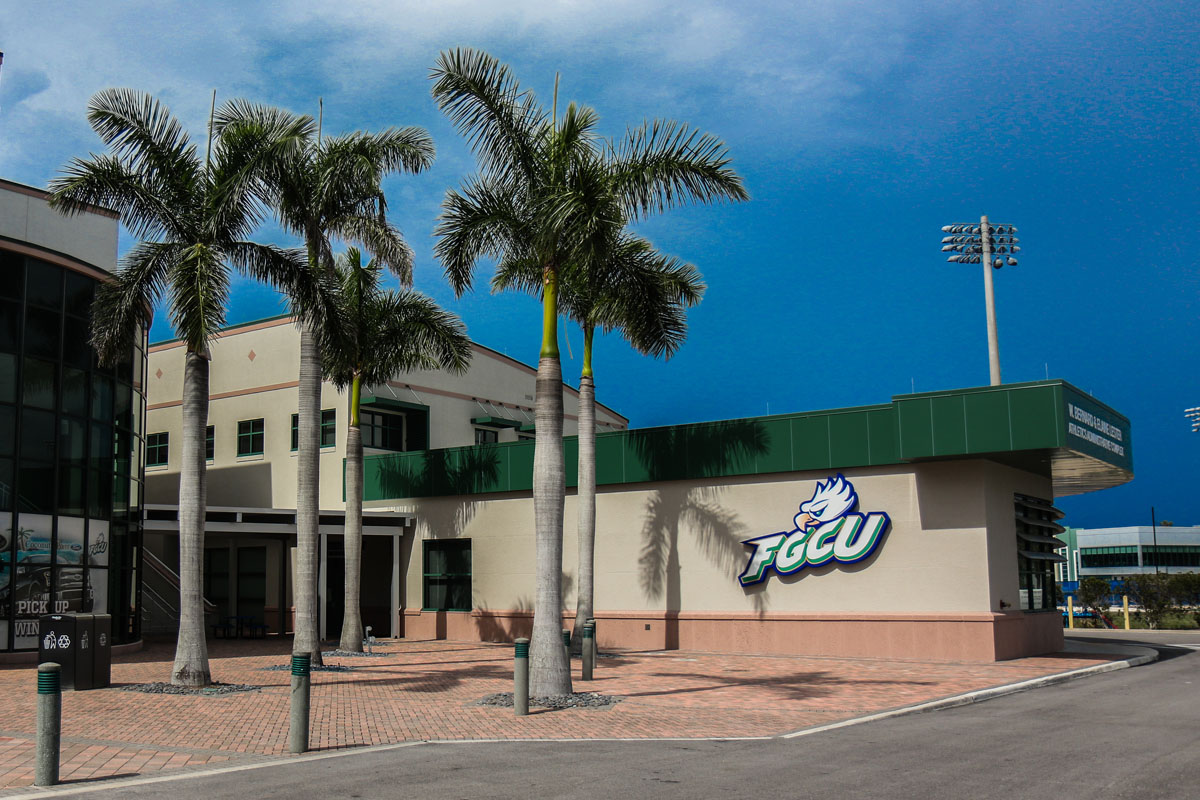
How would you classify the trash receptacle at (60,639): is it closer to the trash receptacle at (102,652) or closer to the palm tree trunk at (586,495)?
the trash receptacle at (102,652)

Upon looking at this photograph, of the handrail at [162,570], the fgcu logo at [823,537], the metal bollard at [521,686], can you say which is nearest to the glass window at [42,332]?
the handrail at [162,570]

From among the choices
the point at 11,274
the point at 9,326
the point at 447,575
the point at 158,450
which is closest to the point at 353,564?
the point at 447,575

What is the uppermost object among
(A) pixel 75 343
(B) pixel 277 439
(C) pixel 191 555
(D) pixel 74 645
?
(A) pixel 75 343

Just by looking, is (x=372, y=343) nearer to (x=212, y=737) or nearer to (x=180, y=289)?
(x=180, y=289)

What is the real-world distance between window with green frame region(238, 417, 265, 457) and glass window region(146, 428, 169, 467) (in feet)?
11.4

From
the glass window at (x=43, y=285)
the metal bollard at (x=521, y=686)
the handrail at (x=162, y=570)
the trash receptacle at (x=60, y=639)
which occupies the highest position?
the glass window at (x=43, y=285)

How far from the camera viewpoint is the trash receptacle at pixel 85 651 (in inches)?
648

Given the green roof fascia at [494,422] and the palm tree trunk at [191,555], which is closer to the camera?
the palm tree trunk at [191,555]

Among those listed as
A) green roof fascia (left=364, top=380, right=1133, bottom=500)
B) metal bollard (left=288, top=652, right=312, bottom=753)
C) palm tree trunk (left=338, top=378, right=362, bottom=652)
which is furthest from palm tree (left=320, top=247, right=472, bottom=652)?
metal bollard (left=288, top=652, right=312, bottom=753)

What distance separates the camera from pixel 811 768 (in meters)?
10.1

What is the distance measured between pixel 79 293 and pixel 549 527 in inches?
478

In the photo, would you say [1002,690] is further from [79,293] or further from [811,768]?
[79,293]

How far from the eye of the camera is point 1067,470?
79.6 feet

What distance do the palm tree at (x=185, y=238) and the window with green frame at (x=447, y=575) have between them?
12.6 m
